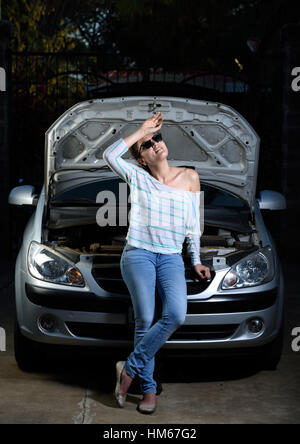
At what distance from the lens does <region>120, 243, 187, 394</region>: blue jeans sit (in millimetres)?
4508

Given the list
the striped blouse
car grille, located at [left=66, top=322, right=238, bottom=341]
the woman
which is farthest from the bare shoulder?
car grille, located at [left=66, top=322, right=238, bottom=341]

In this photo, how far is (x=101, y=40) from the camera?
107 feet

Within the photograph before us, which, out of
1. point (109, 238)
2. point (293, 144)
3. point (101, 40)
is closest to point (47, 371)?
point (109, 238)

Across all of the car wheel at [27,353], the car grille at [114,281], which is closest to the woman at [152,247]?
the car grille at [114,281]

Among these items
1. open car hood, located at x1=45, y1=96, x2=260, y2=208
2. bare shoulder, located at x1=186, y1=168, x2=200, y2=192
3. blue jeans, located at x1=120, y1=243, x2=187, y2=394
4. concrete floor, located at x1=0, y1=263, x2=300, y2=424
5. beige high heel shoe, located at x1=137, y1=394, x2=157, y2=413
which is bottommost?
concrete floor, located at x1=0, y1=263, x2=300, y2=424

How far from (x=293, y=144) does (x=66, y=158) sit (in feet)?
18.7

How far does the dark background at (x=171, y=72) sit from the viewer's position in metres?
11.1

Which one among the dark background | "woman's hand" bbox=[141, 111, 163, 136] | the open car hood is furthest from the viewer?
the dark background

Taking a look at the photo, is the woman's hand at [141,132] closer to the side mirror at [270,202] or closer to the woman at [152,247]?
the woman at [152,247]

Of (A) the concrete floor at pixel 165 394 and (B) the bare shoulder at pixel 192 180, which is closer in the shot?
(A) the concrete floor at pixel 165 394

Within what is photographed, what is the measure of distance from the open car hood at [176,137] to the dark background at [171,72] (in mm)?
4273

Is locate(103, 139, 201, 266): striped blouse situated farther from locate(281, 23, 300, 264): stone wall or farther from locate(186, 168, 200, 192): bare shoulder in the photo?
locate(281, 23, 300, 264): stone wall

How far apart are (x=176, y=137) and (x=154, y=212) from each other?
175 cm

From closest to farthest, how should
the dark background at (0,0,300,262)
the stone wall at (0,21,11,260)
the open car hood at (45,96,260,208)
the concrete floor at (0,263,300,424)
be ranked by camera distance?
the concrete floor at (0,263,300,424) < the open car hood at (45,96,260,208) < the stone wall at (0,21,11,260) < the dark background at (0,0,300,262)
